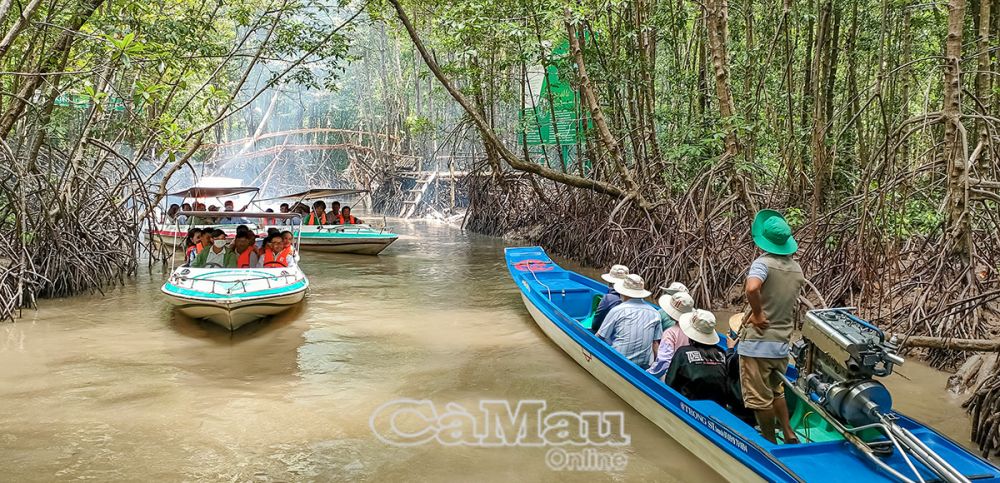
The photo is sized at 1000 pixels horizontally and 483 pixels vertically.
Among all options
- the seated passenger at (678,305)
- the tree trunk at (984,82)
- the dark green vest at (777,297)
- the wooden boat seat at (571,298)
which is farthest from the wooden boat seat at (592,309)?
the tree trunk at (984,82)

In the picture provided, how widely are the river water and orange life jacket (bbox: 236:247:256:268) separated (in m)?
0.81

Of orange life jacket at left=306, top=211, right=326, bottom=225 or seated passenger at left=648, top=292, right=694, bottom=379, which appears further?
orange life jacket at left=306, top=211, right=326, bottom=225

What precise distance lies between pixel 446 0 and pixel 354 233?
17.5ft

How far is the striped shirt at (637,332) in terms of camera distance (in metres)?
5.52

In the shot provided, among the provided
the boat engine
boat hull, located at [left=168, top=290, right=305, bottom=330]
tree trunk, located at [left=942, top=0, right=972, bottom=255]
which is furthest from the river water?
tree trunk, located at [left=942, top=0, right=972, bottom=255]

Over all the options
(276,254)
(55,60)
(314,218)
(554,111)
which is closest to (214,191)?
(314,218)

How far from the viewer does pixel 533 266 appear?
365 inches

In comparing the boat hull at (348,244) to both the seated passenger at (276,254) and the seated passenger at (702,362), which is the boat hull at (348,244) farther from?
the seated passenger at (702,362)

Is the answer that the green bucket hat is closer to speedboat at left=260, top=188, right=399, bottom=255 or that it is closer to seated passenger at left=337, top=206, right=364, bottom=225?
speedboat at left=260, top=188, right=399, bottom=255

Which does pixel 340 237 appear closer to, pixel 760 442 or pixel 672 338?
pixel 672 338

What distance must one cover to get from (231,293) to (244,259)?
1.51 m

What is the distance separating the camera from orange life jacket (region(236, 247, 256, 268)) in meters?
8.46

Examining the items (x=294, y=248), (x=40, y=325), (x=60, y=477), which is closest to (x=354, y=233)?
(x=294, y=248)

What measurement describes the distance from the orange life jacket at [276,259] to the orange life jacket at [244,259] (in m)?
0.20
